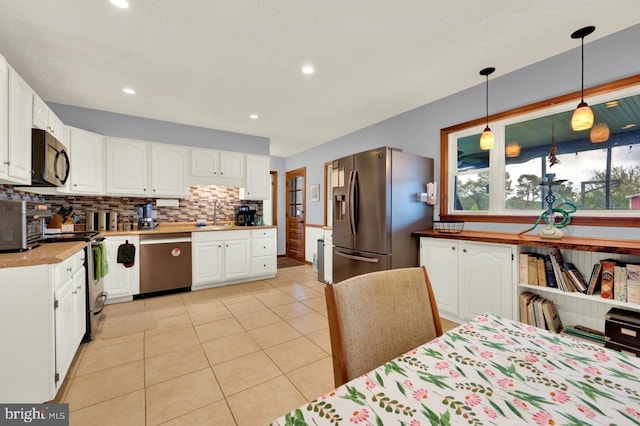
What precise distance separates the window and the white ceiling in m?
0.45

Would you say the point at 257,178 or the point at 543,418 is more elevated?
the point at 257,178

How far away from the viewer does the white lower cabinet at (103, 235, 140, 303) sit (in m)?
3.34

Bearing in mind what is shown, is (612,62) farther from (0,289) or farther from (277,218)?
(277,218)

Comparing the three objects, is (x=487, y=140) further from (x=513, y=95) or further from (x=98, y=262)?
(x=98, y=262)

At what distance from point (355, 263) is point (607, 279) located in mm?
2101

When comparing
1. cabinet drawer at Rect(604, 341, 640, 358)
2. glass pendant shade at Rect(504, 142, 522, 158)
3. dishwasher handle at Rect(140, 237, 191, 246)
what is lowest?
cabinet drawer at Rect(604, 341, 640, 358)

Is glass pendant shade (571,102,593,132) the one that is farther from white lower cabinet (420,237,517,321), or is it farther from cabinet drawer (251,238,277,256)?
cabinet drawer (251,238,277,256)

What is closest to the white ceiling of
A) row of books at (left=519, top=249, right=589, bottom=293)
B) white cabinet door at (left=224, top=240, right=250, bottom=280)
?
row of books at (left=519, top=249, right=589, bottom=293)

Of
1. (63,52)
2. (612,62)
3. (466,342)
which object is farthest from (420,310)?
(63,52)

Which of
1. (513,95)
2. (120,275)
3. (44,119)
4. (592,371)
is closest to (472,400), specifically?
(592,371)

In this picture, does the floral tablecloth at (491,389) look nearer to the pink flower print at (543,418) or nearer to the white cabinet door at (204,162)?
the pink flower print at (543,418)

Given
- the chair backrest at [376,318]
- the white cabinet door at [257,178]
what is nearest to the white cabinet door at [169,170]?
the white cabinet door at [257,178]

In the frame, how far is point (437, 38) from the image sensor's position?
219 centimetres

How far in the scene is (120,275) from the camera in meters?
3.41
